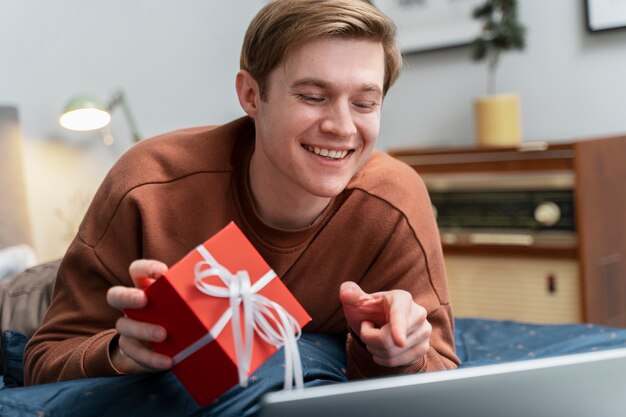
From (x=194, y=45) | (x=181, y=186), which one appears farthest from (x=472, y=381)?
(x=194, y=45)

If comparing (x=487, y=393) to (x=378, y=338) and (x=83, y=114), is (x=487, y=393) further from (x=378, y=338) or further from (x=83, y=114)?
(x=83, y=114)

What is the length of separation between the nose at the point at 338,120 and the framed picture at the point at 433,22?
2259 millimetres

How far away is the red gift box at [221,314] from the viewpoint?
0.83 metres

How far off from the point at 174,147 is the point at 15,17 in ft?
5.25

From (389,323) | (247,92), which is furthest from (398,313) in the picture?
(247,92)

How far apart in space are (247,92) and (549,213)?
65.6 inches

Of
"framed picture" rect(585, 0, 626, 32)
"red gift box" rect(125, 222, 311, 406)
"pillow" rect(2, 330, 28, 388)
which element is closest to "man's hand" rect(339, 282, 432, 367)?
"red gift box" rect(125, 222, 311, 406)

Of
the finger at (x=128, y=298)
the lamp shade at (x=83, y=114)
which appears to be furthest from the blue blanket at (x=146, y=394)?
the lamp shade at (x=83, y=114)

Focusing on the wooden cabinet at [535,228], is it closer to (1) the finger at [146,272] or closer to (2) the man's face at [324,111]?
(2) the man's face at [324,111]

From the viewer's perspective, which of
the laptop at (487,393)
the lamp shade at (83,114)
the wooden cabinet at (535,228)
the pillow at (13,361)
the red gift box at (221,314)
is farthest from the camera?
the wooden cabinet at (535,228)

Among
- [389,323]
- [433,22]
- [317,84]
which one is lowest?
[389,323]

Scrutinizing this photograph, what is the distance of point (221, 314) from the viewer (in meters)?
0.83

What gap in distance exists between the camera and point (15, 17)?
8.75 feet

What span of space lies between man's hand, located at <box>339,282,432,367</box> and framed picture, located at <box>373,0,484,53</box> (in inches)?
97.9
